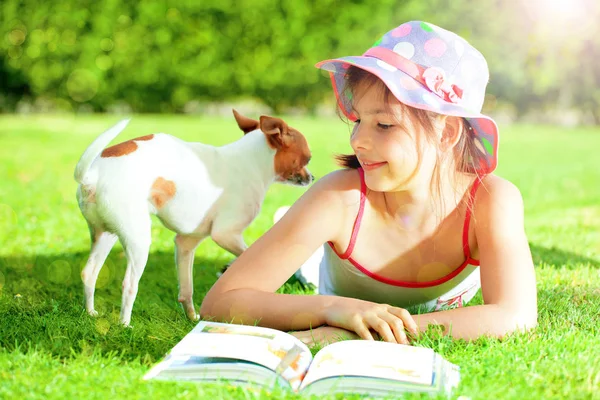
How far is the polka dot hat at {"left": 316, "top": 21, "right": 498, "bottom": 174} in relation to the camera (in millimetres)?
2500

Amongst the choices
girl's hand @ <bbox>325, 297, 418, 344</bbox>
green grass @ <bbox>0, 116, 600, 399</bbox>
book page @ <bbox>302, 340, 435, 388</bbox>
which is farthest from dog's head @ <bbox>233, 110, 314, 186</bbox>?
book page @ <bbox>302, 340, 435, 388</bbox>

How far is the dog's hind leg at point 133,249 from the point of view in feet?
9.09

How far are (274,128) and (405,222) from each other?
0.75 m

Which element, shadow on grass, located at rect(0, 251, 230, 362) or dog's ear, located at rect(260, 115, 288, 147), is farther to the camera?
dog's ear, located at rect(260, 115, 288, 147)

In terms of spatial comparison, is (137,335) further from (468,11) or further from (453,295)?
(468,11)

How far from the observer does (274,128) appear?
128 inches

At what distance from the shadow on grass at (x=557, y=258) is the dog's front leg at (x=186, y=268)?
2167 millimetres

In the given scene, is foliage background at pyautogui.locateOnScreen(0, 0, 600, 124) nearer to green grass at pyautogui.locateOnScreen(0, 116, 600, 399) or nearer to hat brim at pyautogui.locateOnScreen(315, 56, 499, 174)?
green grass at pyautogui.locateOnScreen(0, 116, 600, 399)

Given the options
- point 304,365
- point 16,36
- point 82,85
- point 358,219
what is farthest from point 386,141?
point 16,36

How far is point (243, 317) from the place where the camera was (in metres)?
2.67

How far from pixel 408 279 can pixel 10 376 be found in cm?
160

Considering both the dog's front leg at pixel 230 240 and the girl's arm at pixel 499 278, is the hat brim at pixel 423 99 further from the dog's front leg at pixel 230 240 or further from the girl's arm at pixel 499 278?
the dog's front leg at pixel 230 240

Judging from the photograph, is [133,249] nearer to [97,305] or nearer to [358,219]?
[97,305]

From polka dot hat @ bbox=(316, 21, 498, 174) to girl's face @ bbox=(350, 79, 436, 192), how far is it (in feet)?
0.33
